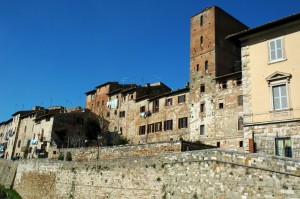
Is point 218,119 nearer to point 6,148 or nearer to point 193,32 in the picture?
point 193,32

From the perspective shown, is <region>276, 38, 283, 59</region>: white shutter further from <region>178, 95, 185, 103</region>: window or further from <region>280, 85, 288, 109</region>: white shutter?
<region>178, 95, 185, 103</region>: window

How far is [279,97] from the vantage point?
18672mm

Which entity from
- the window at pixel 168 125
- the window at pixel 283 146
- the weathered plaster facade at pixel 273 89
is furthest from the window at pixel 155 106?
the window at pixel 283 146

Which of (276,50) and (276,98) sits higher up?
(276,50)

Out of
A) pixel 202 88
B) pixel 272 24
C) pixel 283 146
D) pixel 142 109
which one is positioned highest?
pixel 202 88

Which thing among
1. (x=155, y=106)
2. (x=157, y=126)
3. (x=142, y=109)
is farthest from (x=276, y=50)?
(x=142, y=109)

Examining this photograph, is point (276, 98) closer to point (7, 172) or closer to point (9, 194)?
point (9, 194)

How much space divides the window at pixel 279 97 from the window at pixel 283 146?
1.81 metres

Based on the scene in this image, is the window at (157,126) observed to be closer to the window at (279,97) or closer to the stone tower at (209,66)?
the stone tower at (209,66)

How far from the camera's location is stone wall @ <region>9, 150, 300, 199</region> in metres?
13.9

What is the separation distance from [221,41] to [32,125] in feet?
126

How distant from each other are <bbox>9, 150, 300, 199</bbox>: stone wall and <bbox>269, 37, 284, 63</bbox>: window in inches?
277

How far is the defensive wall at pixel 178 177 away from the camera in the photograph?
13891 mm

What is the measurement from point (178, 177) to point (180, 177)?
178mm
